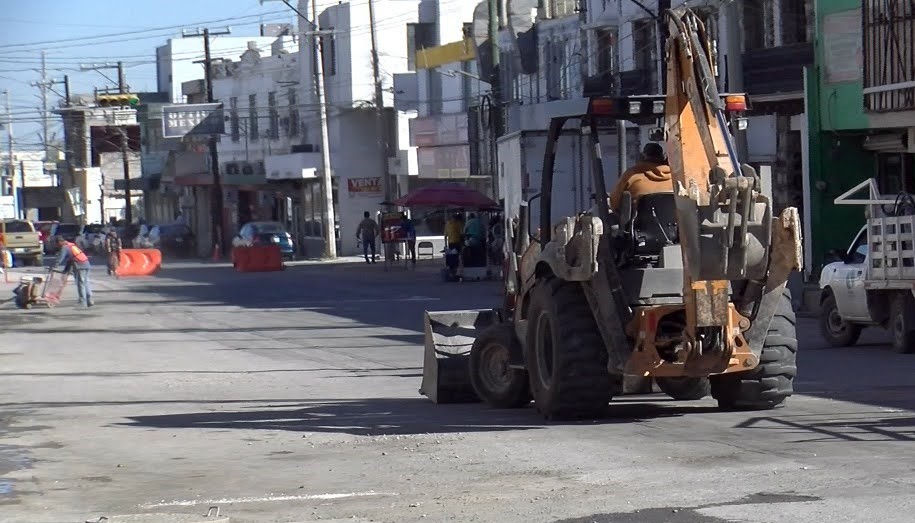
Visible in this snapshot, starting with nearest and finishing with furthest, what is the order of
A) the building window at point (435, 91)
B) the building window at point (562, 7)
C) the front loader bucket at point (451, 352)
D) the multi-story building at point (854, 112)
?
the front loader bucket at point (451, 352) < the multi-story building at point (854, 112) < the building window at point (562, 7) < the building window at point (435, 91)

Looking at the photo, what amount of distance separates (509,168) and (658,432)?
17.2m

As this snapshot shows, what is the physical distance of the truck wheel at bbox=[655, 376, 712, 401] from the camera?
1298 cm

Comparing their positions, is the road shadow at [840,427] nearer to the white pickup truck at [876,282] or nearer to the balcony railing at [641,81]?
the white pickup truck at [876,282]

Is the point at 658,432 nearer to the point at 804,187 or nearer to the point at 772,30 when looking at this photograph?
the point at 804,187

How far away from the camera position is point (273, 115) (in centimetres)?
7306

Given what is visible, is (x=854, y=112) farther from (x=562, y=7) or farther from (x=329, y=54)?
(x=329, y=54)

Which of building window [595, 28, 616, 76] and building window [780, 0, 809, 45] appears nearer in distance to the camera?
building window [780, 0, 809, 45]

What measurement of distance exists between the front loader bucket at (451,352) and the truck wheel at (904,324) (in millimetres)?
6315

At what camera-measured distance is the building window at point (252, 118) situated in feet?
248

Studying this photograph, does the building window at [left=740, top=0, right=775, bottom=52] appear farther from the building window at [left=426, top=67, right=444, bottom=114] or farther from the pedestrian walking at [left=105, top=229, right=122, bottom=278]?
the building window at [left=426, top=67, right=444, bottom=114]

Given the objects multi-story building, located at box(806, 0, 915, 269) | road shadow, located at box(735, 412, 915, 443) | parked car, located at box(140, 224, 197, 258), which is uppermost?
multi-story building, located at box(806, 0, 915, 269)

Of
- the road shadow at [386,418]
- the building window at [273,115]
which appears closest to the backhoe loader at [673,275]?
the road shadow at [386,418]

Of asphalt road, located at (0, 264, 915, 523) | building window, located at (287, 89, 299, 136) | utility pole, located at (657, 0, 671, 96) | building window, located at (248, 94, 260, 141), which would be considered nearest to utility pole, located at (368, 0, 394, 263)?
building window, located at (287, 89, 299, 136)

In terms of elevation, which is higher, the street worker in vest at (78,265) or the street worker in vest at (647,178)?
the street worker in vest at (647,178)
